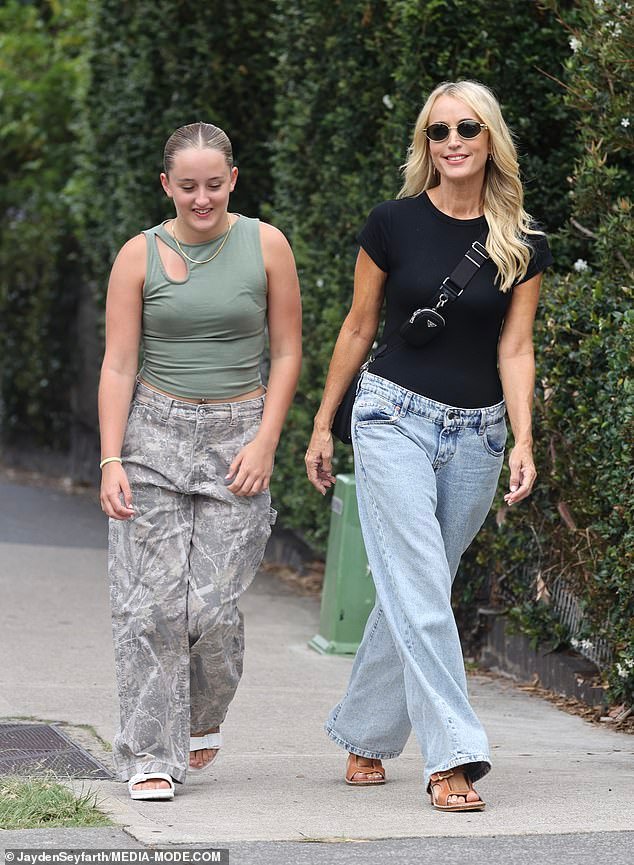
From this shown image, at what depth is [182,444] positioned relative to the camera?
4238mm

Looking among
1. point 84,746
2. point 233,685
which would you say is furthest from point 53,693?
point 233,685

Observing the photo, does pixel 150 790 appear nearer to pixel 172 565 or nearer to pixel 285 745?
pixel 172 565

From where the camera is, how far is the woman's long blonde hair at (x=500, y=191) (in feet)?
13.8

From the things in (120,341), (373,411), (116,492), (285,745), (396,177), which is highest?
(396,177)

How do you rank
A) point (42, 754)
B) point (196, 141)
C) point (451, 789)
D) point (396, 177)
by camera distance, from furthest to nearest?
point (396, 177) → point (42, 754) → point (196, 141) → point (451, 789)

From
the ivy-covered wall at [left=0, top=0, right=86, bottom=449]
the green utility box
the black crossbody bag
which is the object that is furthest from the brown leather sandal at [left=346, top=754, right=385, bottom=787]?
the ivy-covered wall at [left=0, top=0, right=86, bottom=449]

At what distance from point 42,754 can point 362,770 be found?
3.36ft

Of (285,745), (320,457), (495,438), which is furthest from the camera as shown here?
(285,745)

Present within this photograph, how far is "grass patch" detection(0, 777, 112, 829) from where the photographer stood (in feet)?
12.5

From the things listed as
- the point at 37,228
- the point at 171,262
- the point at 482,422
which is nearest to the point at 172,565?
the point at 171,262

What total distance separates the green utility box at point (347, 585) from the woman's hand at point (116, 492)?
8.48ft

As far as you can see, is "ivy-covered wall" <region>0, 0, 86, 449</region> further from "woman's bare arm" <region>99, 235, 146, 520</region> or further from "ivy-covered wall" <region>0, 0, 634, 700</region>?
"woman's bare arm" <region>99, 235, 146, 520</region>

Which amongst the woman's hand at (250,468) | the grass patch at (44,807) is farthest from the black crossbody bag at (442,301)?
the grass patch at (44,807)

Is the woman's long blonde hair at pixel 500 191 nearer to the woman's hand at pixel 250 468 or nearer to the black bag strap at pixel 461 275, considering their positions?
the black bag strap at pixel 461 275
